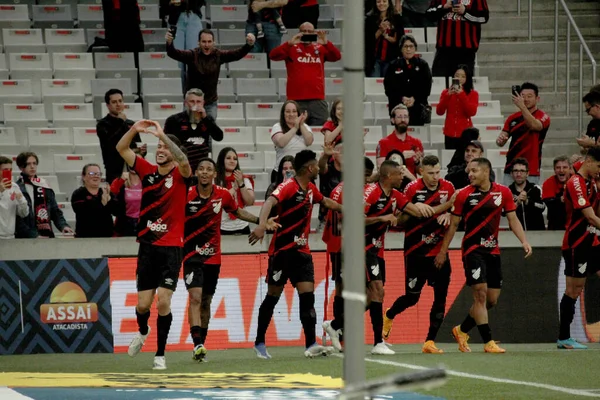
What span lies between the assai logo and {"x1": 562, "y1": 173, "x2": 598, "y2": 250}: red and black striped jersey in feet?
20.5

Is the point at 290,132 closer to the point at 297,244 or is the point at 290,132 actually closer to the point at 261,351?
the point at 297,244

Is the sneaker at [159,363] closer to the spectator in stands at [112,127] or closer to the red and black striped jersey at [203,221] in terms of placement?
the red and black striped jersey at [203,221]

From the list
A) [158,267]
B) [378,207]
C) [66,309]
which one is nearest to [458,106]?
[378,207]

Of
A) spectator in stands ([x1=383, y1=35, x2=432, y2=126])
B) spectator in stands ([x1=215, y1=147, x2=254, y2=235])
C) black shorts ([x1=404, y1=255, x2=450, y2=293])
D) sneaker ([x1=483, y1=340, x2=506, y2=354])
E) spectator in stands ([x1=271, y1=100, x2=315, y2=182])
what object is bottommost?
sneaker ([x1=483, y1=340, x2=506, y2=354])

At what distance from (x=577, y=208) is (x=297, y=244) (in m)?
3.47

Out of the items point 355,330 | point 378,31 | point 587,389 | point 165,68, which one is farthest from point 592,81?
point 355,330

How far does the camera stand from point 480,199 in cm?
1427

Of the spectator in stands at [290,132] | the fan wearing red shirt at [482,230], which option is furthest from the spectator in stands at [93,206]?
the fan wearing red shirt at [482,230]

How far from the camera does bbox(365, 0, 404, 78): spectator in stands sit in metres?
19.6

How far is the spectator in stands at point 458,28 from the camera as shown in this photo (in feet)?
63.4

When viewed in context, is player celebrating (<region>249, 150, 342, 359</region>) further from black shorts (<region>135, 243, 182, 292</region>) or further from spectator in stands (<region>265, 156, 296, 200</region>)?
spectator in stands (<region>265, 156, 296, 200</region>)

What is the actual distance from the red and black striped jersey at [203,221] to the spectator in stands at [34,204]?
2807mm

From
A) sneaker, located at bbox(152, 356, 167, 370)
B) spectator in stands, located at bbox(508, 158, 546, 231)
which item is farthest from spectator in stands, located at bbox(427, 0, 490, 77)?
sneaker, located at bbox(152, 356, 167, 370)

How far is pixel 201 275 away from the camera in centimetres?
1383
